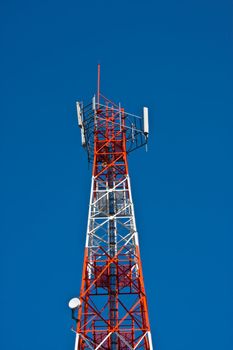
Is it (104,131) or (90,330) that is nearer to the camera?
(90,330)

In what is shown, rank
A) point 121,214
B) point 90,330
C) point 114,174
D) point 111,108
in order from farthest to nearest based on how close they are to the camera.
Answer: point 111,108 < point 114,174 < point 121,214 < point 90,330

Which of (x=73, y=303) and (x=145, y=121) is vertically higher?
(x=145, y=121)

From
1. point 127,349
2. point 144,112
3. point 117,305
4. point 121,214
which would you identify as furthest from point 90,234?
point 144,112

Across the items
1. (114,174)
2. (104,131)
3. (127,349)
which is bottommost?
(127,349)

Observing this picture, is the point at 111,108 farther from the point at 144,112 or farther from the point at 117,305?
the point at 117,305

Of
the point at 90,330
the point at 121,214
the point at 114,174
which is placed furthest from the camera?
the point at 114,174

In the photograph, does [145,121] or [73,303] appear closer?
[73,303]

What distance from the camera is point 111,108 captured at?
41812 mm

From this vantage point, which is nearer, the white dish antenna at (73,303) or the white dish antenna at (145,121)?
the white dish antenna at (73,303)

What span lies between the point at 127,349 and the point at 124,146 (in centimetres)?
1432

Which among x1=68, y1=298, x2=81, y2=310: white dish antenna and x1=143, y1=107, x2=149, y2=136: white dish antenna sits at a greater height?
x1=143, y1=107, x2=149, y2=136: white dish antenna

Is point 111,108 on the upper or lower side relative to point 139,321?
upper

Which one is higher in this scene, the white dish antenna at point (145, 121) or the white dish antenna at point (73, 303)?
the white dish antenna at point (145, 121)

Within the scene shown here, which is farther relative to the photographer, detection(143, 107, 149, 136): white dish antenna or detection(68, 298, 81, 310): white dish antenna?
detection(143, 107, 149, 136): white dish antenna
